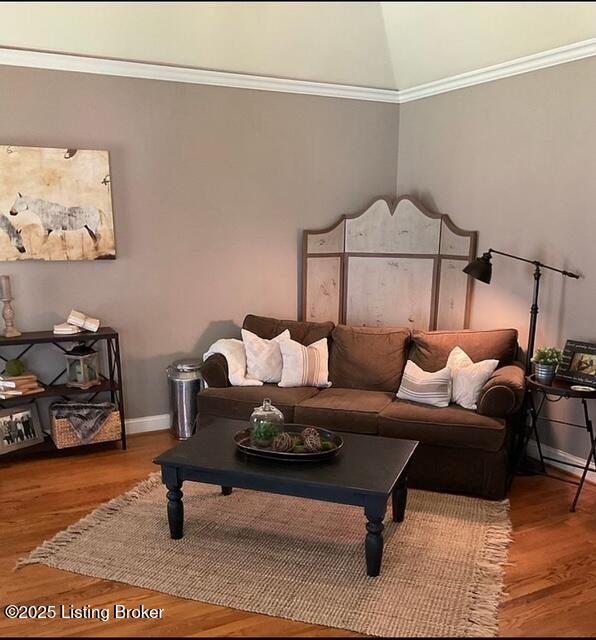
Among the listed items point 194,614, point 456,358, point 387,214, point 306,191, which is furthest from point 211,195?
point 194,614

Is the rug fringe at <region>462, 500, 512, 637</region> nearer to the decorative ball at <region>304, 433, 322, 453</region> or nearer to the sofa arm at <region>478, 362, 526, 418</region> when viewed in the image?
the sofa arm at <region>478, 362, 526, 418</region>

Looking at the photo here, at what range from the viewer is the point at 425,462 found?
3285 mm

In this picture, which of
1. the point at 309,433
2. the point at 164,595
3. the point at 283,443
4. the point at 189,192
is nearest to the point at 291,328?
the point at 189,192

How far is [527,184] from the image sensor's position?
3729 mm

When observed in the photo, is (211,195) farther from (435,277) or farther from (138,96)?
(435,277)

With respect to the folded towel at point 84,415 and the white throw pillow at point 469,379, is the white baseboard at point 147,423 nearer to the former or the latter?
the folded towel at point 84,415

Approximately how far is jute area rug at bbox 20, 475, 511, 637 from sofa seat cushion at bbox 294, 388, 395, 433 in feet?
1.54

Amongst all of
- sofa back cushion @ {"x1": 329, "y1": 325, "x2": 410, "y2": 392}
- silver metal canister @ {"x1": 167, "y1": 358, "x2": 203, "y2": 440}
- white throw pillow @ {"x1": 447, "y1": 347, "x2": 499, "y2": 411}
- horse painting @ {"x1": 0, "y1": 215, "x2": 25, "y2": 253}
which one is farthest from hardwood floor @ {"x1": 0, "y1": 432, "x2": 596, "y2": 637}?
horse painting @ {"x1": 0, "y1": 215, "x2": 25, "y2": 253}

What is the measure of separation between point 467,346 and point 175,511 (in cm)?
202

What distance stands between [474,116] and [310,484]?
2.83m

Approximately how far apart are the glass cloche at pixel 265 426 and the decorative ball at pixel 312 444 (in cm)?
16

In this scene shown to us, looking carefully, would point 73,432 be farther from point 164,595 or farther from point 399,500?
point 399,500

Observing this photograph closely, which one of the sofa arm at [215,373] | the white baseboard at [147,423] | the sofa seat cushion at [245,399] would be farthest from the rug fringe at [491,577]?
the white baseboard at [147,423]

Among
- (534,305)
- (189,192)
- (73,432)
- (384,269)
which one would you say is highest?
(189,192)
